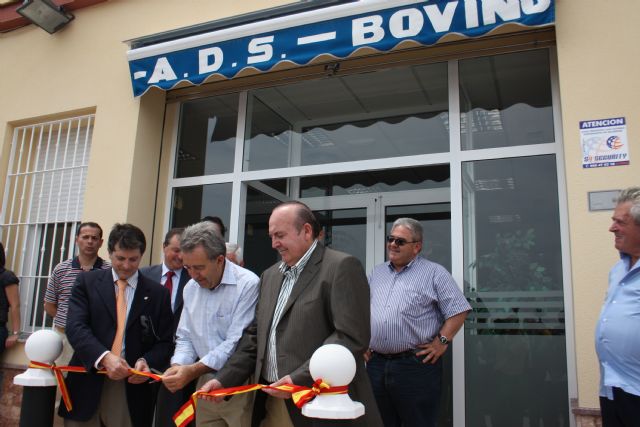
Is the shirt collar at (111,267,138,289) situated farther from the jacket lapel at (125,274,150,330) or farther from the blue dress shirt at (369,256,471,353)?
the blue dress shirt at (369,256,471,353)

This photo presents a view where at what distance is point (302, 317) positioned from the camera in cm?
252

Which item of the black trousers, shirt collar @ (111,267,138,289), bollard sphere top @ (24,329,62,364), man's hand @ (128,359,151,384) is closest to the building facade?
the black trousers

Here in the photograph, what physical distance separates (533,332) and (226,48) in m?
3.41

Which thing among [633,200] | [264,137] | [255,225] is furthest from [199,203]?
[633,200]

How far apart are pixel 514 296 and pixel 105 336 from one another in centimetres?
283

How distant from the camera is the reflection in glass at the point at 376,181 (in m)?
4.86

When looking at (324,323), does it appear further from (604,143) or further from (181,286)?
(604,143)

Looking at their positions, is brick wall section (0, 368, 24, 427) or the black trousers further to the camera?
brick wall section (0, 368, 24, 427)

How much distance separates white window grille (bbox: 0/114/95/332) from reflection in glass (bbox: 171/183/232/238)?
Result: 39.9 inches

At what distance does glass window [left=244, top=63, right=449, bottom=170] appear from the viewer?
4.85 m

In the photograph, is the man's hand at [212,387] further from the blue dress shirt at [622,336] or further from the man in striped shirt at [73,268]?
the man in striped shirt at [73,268]

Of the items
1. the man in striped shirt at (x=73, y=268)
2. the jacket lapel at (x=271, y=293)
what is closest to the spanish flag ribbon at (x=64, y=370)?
the jacket lapel at (x=271, y=293)

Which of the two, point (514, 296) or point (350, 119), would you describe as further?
point (350, 119)

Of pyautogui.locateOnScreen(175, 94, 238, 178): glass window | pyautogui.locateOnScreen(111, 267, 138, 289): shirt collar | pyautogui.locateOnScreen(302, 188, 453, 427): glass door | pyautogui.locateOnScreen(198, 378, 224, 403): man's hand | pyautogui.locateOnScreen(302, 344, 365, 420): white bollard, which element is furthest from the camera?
pyautogui.locateOnScreen(175, 94, 238, 178): glass window
